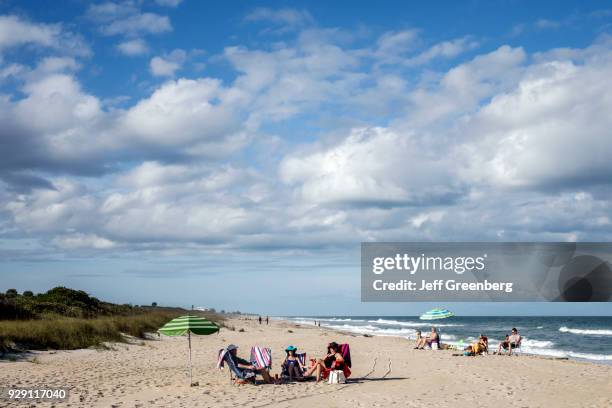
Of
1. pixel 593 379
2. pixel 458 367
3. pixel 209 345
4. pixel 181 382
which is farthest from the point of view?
pixel 209 345

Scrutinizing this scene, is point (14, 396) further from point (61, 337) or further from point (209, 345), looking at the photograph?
point (209, 345)

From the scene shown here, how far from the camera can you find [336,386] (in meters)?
13.8

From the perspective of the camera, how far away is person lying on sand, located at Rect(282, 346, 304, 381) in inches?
576

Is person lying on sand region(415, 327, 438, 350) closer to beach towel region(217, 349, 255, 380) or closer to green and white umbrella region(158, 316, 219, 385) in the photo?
beach towel region(217, 349, 255, 380)

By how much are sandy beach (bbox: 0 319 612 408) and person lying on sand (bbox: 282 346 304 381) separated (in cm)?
52

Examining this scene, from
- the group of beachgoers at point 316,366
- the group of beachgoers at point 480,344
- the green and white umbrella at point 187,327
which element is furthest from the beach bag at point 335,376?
the group of beachgoers at point 480,344

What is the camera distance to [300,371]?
14734 millimetres

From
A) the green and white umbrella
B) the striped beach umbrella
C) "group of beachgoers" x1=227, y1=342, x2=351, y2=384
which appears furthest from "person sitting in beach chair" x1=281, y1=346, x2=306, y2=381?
the striped beach umbrella

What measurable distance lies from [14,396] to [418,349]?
18562 mm

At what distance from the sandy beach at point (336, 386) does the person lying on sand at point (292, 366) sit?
1.71 feet

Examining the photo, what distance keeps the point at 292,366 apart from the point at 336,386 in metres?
1.46

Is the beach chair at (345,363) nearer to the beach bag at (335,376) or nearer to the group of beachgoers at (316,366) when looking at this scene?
the group of beachgoers at (316,366)

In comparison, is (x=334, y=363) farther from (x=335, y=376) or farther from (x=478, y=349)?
(x=478, y=349)

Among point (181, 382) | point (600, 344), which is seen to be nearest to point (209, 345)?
point (181, 382)
